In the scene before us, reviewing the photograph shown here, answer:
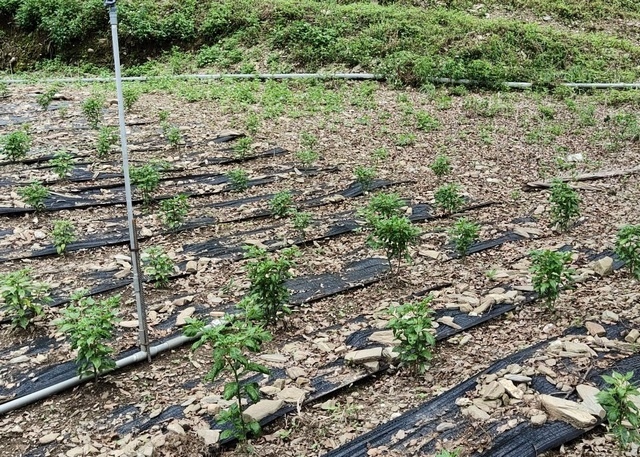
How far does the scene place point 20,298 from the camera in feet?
11.5

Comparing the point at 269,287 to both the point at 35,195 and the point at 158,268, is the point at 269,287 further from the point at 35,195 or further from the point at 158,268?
the point at 35,195

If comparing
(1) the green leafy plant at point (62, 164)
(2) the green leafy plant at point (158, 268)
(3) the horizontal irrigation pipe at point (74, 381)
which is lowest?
(3) the horizontal irrigation pipe at point (74, 381)

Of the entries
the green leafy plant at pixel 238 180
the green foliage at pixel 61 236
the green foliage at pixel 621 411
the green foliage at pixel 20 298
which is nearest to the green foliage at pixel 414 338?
the green foliage at pixel 621 411

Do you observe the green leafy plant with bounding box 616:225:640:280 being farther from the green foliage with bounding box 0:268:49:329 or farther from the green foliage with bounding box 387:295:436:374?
the green foliage with bounding box 0:268:49:329

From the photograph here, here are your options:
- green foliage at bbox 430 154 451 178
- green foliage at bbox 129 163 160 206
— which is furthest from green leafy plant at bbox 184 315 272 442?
green foliage at bbox 430 154 451 178

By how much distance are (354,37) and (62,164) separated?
7178mm

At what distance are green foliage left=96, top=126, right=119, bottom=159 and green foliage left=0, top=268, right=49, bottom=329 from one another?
3.03 metres

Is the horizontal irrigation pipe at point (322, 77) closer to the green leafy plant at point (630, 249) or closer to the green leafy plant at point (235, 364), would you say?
the green leafy plant at point (630, 249)

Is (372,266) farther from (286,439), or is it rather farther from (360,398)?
(286,439)

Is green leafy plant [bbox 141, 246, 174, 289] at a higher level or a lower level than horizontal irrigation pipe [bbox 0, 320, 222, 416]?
higher

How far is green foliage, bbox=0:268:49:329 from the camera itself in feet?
11.4

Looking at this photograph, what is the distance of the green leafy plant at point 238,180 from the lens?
5.89 m

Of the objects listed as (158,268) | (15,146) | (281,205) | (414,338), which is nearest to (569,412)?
(414,338)

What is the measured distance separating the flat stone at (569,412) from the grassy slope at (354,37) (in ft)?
27.1
